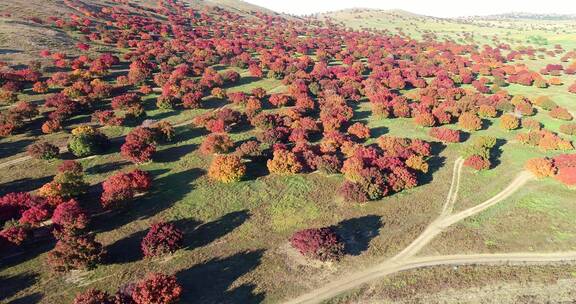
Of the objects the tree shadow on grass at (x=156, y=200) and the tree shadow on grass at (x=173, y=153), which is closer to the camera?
the tree shadow on grass at (x=156, y=200)

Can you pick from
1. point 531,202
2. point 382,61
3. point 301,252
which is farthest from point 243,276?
point 382,61

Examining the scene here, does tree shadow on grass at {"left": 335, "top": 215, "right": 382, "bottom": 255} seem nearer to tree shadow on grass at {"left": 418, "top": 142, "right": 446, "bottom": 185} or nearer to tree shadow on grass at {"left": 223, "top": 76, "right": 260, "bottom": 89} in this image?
tree shadow on grass at {"left": 418, "top": 142, "right": 446, "bottom": 185}

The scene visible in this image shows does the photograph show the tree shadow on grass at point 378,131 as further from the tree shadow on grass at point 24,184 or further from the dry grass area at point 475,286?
the tree shadow on grass at point 24,184

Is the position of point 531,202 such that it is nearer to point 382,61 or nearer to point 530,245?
point 530,245

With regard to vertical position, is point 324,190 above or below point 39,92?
below

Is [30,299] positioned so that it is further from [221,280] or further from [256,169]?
[256,169]

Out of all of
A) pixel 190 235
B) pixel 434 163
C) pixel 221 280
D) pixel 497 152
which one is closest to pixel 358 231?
pixel 221 280

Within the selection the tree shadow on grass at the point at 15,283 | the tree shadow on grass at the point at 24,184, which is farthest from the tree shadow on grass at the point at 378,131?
the tree shadow on grass at the point at 15,283
